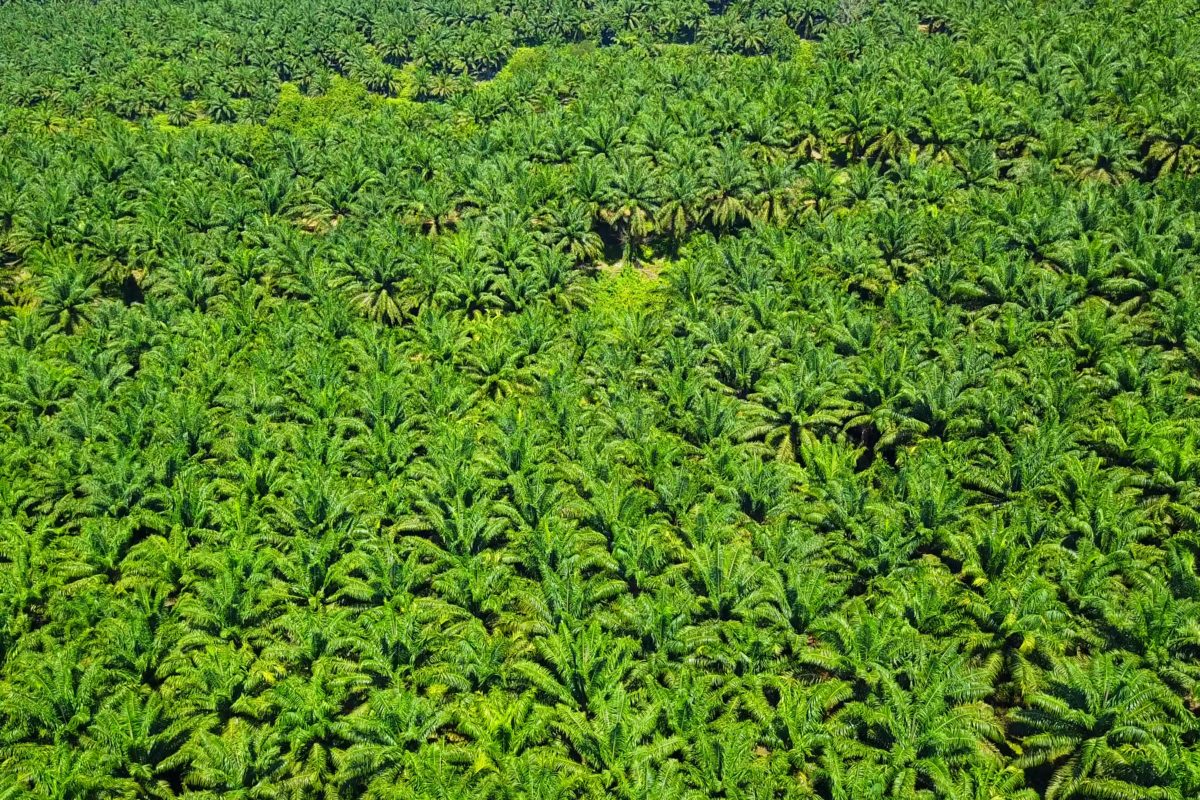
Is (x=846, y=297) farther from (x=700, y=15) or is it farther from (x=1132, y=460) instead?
(x=700, y=15)

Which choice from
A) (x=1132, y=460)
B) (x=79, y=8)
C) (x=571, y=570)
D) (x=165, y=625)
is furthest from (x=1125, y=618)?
(x=79, y=8)

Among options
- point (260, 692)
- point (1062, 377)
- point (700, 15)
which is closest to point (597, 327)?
point (1062, 377)

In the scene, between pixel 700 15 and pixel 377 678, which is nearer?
pixel 377 678

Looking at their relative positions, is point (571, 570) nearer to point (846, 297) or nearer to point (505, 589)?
point (505, 589)

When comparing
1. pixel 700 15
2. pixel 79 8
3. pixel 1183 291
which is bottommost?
pixel 79 8

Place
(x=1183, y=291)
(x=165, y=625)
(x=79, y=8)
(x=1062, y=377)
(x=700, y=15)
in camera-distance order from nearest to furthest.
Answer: (x=165, y=625), (x=1062, y=377), (x=1183, y=291), (x=700, y=15), (x=79, y=8)

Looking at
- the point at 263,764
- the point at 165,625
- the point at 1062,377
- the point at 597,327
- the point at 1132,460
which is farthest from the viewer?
the point at 597,327

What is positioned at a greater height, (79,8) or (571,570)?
(571,570)
